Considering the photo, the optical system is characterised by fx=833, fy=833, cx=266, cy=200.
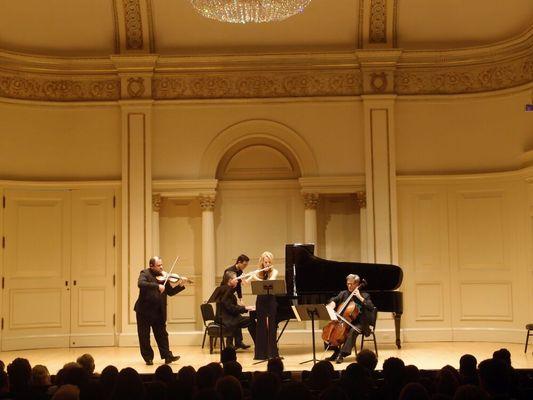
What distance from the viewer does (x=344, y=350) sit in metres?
9.63

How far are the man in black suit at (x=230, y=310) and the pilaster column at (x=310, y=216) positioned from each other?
6.37ft

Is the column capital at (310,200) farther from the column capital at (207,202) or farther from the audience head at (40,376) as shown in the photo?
the audience head at (40,376)

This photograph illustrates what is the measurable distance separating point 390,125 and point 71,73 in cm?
474

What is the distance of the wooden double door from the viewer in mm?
11914

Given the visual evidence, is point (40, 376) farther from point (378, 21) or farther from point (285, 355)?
point (378, 21)

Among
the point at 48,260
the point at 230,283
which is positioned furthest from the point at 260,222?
the point at 48,260

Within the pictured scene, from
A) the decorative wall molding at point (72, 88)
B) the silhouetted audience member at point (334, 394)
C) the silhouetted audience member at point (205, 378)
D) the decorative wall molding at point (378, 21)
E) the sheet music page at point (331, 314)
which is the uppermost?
the decorative wall molding at point (378, 21)

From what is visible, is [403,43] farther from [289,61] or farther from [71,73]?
[71,73]

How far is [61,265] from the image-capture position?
12.1 metres

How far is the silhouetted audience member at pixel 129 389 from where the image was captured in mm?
3953

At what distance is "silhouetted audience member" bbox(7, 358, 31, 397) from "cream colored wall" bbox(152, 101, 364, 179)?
7.45 metres

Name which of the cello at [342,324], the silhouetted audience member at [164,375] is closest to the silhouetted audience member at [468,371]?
the silhouetted audience member at [164,375]

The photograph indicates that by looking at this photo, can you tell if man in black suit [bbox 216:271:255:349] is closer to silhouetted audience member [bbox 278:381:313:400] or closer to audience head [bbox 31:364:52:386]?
audience head [bbox 31:364:52:386]

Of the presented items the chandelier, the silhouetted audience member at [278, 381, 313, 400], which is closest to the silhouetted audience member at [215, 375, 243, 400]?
the silhouetted audience member at [278, 381, 313, 400]
